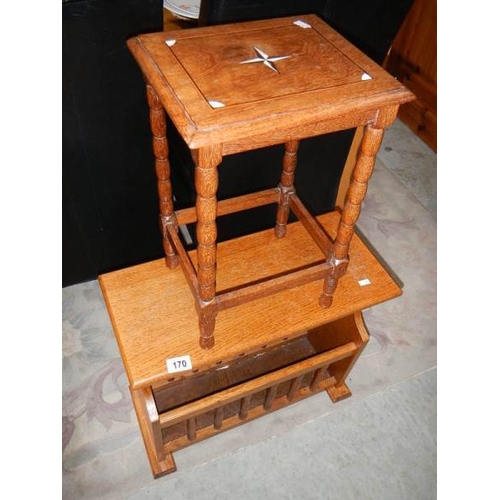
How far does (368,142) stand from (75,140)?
965mm

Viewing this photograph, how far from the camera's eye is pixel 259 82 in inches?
35.5

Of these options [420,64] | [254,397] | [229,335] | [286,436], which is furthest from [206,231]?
[420,64]

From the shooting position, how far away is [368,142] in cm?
97

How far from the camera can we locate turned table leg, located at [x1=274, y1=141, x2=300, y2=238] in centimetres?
136

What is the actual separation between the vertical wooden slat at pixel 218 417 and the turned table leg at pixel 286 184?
0.58 metres

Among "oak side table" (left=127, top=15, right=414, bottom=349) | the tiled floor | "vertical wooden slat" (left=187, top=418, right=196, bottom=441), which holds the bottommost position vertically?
the tiled floor

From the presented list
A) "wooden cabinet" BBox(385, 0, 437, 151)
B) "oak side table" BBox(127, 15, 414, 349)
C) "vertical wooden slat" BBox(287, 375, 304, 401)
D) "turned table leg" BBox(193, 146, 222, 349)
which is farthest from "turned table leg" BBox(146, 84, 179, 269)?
"wooden cabinet" BBox(385, 0, 437, 151)

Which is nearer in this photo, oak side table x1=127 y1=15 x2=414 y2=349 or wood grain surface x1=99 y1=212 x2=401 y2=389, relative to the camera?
oak side table x1=127 y1=15 x2=414 y2=349

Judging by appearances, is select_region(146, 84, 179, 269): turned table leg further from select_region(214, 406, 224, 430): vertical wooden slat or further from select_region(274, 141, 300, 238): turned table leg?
select_region(214, 406, 224, 430): vertical wooden slat

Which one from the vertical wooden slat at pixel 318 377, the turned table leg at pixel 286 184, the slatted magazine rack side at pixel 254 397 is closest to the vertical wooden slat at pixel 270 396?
the slatted magazine rack side at pixel 254 397

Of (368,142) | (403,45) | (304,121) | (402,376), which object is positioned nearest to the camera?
(304,121)

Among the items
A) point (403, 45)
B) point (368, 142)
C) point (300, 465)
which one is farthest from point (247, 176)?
point (403, 45)

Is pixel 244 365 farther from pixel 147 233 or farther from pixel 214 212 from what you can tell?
pixel 214 212

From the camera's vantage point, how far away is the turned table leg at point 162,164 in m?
1.08
